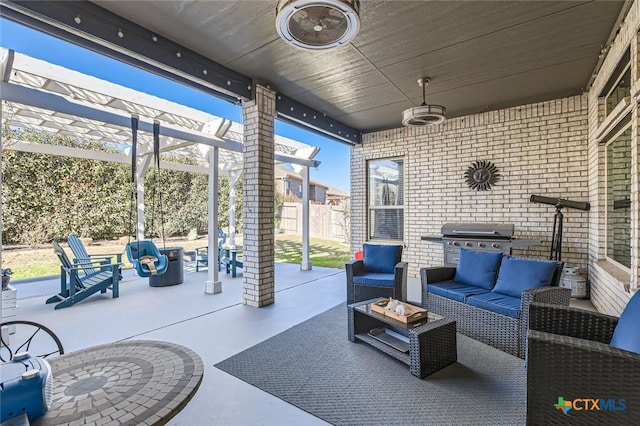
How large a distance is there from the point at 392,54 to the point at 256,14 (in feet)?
5.33

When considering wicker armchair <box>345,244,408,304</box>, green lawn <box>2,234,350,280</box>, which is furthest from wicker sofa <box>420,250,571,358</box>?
green lawn <box>2,234,350,280</box>

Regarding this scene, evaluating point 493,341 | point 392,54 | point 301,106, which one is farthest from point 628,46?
point 301,106

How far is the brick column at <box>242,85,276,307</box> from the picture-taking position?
426cm

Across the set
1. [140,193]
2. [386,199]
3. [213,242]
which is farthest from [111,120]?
[386,199]

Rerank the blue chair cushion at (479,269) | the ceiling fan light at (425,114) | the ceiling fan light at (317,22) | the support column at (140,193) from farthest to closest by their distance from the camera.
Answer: the support column at (140,193), the ceiling fan light at (425,114), the blue chair cushion at (479,269), the ceiling fan light at (317,22)

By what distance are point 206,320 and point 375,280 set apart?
217 centimetres

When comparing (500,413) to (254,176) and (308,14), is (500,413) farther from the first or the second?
(254,176)

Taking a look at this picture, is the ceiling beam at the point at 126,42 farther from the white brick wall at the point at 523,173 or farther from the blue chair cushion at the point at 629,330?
the blue chair cushion at the point at 629,330

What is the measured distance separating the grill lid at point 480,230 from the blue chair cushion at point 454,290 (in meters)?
1.48

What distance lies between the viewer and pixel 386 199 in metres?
6.99

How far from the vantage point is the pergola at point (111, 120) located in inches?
141

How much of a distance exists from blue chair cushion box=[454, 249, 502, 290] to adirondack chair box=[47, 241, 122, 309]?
4.98m

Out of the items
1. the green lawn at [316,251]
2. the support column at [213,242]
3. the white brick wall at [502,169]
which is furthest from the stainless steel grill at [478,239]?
the support column at [213,242]

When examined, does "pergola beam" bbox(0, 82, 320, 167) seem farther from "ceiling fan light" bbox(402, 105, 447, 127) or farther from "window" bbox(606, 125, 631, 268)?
"window" bbox(606, 125, 631, 268)
